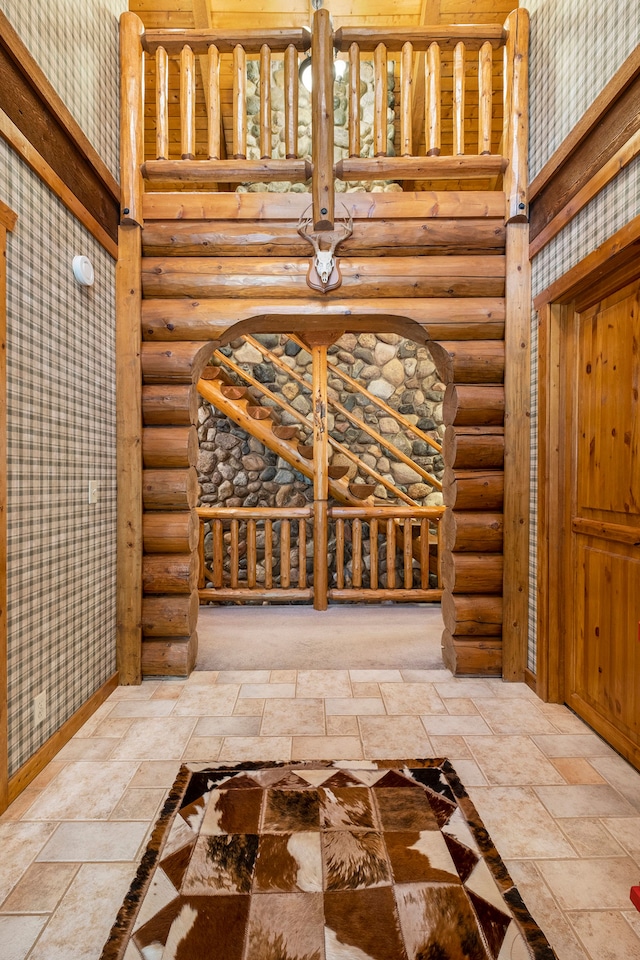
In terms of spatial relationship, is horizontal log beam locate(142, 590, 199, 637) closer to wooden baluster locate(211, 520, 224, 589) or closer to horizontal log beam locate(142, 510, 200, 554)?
horizontal log beam locate(142, 510, 200, 554)

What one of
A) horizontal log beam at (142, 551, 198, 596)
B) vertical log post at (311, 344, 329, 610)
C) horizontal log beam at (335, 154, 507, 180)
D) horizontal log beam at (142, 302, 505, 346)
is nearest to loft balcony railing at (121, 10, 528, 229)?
horizontal log beam at (335, 154, 507, 180)

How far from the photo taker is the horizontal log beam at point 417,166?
2885 mm

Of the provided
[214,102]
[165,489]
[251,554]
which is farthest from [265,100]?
[251,554]

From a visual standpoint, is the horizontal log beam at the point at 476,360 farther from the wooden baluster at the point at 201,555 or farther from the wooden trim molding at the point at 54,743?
the wooden baluster at the point at 201,555

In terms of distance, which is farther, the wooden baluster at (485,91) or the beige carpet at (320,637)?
the beige carpet at (320,637)

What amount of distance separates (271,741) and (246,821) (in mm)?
517

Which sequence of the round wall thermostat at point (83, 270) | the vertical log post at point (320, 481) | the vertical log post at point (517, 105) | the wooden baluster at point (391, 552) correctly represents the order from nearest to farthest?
the round wall thermostat at point (83, 270), the vertical log post at point (517, 105), the vertical log post at point (320, 481), the wooden baluster at point (391, 552)

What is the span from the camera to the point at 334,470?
190 inches

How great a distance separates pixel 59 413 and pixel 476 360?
225 centimetres

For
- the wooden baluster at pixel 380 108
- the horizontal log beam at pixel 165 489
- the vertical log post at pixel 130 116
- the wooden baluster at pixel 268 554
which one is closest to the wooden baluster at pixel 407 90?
the wooden baluster at pixel 380 108

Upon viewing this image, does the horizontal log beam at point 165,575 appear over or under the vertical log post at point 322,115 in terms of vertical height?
under

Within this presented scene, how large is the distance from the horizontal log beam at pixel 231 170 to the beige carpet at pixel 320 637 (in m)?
2.93

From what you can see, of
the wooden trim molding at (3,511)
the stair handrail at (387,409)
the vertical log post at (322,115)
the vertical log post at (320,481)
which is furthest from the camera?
the stair handrail at (387,409)

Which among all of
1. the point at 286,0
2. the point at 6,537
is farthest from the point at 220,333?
the point at 286,0
